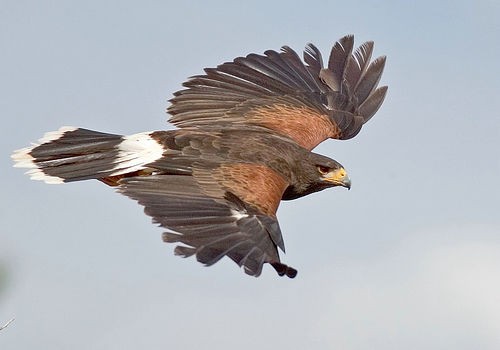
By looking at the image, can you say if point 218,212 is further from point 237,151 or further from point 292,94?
point 292,94

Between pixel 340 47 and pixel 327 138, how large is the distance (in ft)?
5.38

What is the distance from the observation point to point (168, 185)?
9719 mm

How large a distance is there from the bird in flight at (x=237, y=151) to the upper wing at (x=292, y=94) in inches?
0.5

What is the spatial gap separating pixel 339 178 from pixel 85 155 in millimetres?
2316

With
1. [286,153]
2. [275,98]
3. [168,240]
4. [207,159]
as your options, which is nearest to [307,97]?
[275,98]

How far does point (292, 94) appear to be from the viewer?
13.1 m

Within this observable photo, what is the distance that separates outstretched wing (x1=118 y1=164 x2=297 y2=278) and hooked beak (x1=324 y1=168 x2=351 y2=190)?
3.54 feet

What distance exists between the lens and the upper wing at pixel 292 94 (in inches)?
484

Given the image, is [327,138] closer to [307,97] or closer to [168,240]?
[307,97]

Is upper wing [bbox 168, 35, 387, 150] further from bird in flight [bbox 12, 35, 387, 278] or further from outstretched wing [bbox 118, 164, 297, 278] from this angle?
outstretched wing [bbox 118, 164, 297, 278]

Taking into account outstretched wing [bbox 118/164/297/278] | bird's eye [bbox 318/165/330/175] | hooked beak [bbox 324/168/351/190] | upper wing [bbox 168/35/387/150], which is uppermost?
upper wing [bbox 168/35/387/150]

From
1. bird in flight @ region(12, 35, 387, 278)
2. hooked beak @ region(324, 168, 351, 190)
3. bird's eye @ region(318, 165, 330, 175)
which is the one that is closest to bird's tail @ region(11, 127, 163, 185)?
bird in flight @ region(12, 35, 387, 278)

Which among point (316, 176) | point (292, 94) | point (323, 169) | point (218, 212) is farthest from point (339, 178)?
point (218, 212)

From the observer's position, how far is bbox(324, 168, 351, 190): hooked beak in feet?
36.8
